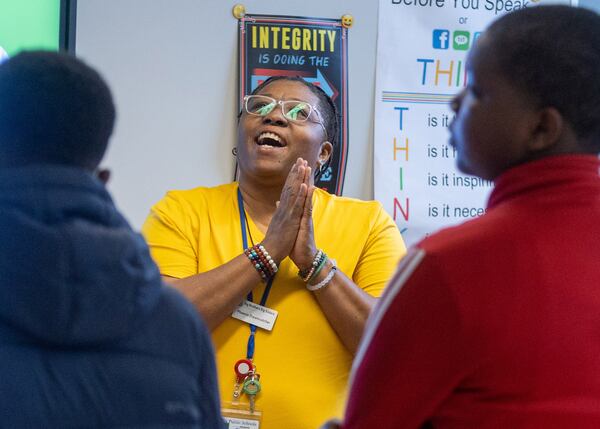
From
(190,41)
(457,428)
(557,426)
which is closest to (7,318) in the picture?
(457,428)

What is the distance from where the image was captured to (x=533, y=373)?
992 millimetres

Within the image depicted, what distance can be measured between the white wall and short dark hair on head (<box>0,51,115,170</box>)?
5.91ft

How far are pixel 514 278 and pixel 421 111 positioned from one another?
77.5 inches

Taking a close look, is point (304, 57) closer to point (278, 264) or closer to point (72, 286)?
point (278, 264)

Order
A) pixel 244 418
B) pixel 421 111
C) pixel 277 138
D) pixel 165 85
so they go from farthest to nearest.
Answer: pixel 421 111 → pixel 165 85 → pixel 277 138 → pixel 244 418

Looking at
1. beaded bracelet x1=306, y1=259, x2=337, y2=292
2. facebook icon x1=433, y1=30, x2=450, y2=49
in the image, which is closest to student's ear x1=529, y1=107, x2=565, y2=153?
beaded bracelet x1=306, y1=259, x2=337, y2=292

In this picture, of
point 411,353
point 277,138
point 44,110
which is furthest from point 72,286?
point 277,138

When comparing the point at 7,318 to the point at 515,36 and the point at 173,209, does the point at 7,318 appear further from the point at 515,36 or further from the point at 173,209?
the point at 173,209

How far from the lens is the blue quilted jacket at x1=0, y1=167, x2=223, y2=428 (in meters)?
0.93

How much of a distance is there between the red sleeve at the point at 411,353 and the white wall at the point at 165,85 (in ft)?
5.93

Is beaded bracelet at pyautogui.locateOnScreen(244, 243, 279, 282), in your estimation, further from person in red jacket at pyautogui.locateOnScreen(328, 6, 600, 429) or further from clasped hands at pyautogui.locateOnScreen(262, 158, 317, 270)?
person in red jacket at pyautogui.locateOnScreen(328, 6, 600, 429)

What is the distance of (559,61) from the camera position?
3.46 feet

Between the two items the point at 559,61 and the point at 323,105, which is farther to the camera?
the point at 323,105

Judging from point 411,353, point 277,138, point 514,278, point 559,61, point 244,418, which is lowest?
point 244,418
